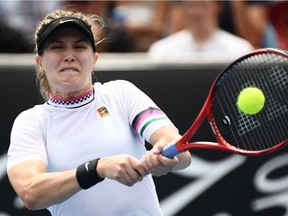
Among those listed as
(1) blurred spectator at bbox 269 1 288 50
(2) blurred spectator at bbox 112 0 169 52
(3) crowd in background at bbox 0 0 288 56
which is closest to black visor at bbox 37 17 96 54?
(3) crowd in background at bbox 0 0 288 56

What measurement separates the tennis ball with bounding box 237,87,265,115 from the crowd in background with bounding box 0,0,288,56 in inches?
123

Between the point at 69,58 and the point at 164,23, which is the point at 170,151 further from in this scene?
the point at 164,23

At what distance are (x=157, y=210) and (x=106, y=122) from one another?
0.47 meters

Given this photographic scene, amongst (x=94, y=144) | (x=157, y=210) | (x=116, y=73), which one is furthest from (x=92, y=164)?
(x=116, y=73)

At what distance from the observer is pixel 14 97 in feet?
19.3

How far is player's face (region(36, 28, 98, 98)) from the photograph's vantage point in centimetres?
368

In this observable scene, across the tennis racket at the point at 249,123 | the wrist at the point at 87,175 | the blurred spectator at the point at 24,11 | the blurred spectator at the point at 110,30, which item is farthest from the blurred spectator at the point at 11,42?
the wrist at the point at 87,175

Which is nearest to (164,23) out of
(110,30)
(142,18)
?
(142,18)

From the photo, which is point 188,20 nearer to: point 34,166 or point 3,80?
point 3,80

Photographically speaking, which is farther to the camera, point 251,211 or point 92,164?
point 251,211

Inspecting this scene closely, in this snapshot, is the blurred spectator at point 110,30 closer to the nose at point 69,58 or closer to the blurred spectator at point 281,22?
the blurred spectator at point 281,22

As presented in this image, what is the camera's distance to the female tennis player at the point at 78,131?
3.66 m

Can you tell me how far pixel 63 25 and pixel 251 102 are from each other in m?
0.91

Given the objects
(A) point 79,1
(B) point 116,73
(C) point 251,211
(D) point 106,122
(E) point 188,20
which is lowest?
(C) point 251,211
